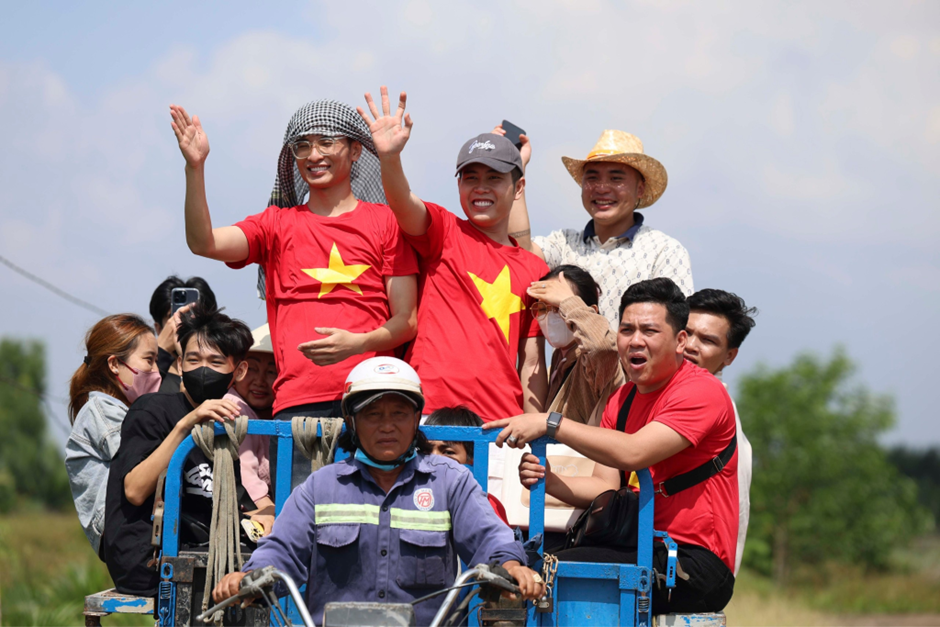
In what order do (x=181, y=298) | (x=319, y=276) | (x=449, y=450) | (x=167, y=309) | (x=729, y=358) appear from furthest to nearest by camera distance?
(x=167, y=309)
(x=181, y=298)
(x=729, y=358)
(x=319, y=276)
(x=449, y=450)

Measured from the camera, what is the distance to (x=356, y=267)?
15.7 feet

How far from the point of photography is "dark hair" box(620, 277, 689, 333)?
4.18 meters

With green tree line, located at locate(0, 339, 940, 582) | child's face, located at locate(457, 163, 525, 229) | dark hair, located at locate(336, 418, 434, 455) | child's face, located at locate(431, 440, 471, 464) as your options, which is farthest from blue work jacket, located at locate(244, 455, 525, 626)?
green tree line, located at locate(0, 339, 940, 582)

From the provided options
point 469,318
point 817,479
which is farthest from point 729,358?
point 817,479

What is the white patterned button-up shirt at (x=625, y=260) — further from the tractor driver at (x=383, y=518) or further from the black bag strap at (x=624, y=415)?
the tractor driver at (x=383, y=518)

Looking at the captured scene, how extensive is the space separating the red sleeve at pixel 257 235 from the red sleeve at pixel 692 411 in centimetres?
226

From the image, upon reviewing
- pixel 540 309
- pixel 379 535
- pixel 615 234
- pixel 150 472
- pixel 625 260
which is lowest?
pixel 379 535

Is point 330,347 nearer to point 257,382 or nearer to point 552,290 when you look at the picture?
point 257,382

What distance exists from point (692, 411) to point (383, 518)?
1389mm

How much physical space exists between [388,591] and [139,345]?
2.59 metres

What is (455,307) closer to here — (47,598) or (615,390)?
(615,390)

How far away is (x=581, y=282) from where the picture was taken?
4.91m

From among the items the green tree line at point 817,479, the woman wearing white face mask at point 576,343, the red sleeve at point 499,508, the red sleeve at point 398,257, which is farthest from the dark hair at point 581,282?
the green tree line at point 817,479

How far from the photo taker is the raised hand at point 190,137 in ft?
14.9
